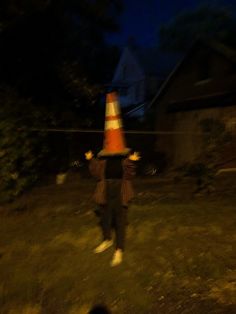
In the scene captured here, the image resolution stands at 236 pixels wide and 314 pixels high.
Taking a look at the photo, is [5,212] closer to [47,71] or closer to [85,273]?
[85,273]

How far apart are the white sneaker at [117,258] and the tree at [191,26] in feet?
146

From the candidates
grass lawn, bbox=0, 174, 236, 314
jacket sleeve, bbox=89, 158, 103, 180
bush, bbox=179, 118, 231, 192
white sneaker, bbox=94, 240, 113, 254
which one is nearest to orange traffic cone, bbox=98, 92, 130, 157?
jacket sleeve, bbox=89, 158, 103, 180

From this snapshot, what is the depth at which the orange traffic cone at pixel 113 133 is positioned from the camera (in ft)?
20.7

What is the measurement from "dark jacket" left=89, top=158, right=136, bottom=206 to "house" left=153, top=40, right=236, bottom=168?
8701 millimetres

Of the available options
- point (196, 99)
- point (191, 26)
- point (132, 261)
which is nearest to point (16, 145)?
point (132, 261)

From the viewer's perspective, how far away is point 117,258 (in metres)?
6.14

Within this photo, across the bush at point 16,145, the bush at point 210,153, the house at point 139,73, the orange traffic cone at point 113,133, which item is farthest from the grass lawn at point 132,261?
the house at point 139,73

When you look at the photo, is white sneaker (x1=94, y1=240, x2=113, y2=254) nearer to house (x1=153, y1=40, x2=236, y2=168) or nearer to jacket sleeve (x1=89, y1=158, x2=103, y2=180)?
jacket sleeve (x1=89, y1=158, x2=103, y2=180)

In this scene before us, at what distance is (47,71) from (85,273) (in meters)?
8.75

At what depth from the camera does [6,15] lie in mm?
10844

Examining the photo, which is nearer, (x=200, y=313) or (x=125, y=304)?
(x=200, y=313)

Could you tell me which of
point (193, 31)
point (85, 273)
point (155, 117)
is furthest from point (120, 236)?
point (193, 31)

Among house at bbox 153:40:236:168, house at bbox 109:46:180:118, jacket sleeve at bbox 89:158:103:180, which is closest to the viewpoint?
jacket sleeve at bbox 89:158:103:180

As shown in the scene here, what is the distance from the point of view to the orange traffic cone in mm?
6301
